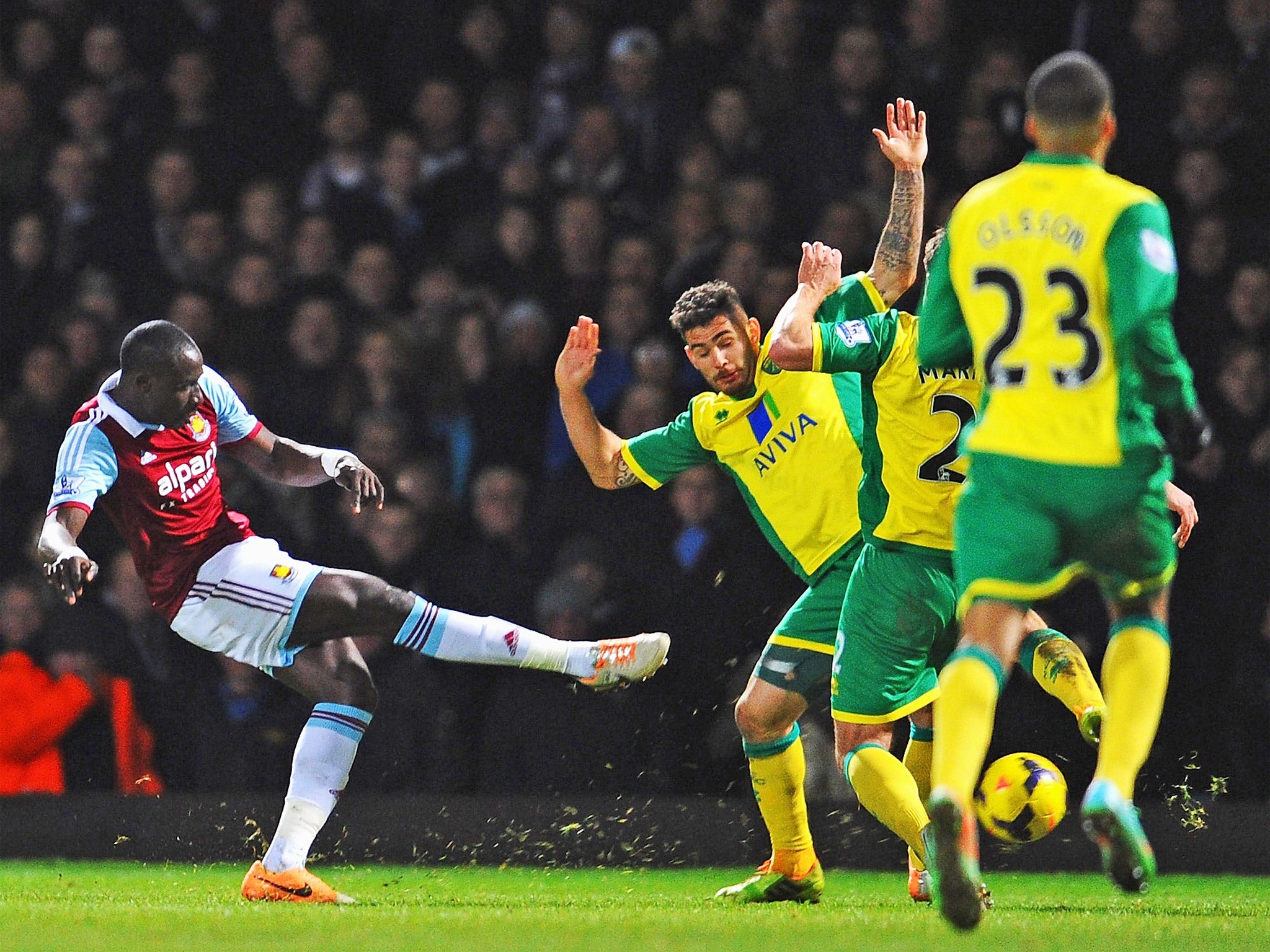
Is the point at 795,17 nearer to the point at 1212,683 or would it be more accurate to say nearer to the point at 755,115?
the point at 755,115

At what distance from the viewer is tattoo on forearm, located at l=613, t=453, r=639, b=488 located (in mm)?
6426

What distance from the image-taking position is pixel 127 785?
8375mm

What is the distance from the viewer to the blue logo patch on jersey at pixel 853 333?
17.3 feet

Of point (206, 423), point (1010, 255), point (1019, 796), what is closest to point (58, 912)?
point (206, 423)

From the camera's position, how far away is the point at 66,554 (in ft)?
18.0

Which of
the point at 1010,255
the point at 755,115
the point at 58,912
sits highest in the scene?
the point at 755,115

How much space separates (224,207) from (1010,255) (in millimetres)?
6903

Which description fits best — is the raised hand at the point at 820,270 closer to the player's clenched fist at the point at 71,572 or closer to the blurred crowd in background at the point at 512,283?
the player's clenched fist at the point at 71,572

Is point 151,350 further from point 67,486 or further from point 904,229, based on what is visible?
point 904,229

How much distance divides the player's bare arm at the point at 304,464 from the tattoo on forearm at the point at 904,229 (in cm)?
191

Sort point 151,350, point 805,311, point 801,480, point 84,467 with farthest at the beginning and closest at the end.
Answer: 1. point 801,480
2. point 151,350
3. point 84,467
4. point 805,311

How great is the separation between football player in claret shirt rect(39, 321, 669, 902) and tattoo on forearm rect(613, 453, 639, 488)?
0.60 meters

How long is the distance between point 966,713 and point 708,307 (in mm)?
2252

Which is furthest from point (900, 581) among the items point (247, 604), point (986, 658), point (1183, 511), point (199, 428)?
point (199, 428)
